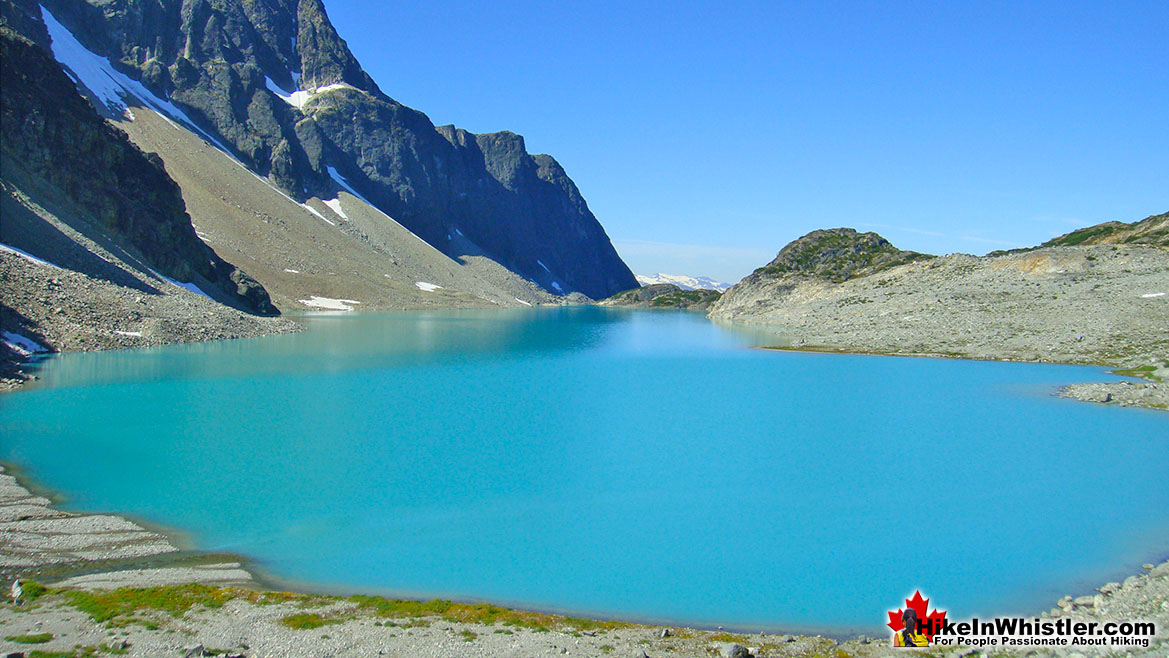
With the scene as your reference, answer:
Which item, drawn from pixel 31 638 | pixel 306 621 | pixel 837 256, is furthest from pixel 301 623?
pixel 837 256

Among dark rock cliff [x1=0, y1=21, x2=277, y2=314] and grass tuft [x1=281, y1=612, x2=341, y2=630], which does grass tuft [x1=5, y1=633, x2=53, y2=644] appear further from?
A: dark rock cliff [x1=0, y1=21, x2=277, y2=314]

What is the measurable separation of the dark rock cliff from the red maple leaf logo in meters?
82.8

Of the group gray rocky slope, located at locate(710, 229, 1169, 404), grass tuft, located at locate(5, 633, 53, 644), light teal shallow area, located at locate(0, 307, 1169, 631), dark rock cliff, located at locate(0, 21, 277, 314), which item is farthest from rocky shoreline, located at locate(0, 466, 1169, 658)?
dark rock cliff, located at locate(0, 21, 277, 314)

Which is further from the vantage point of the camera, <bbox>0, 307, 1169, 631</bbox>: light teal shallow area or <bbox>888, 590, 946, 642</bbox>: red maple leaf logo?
<bbox>0, 307, 1169, 631</bbox>: light teal shallow area

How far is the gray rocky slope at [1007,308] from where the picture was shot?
2274 inches

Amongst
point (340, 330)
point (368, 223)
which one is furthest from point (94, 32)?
point (340, 330)

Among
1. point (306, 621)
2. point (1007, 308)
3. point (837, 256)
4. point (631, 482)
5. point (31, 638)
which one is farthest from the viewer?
point (837, 256)

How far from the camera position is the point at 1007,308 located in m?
69.8

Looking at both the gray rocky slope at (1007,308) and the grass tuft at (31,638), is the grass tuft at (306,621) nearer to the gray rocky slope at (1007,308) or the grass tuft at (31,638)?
the grass tuft at (31,638)

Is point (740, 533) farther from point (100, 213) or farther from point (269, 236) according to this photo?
point (269, 236)

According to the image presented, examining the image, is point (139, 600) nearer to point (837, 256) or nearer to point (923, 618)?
point (923, 618)

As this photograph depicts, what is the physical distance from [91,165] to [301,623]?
8591 cm

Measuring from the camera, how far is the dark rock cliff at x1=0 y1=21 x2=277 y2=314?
75750 millimetres

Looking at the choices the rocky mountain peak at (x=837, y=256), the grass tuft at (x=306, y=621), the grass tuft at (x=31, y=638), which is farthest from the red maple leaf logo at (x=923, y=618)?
the rocky mountain peak at (x=837, y=256)
